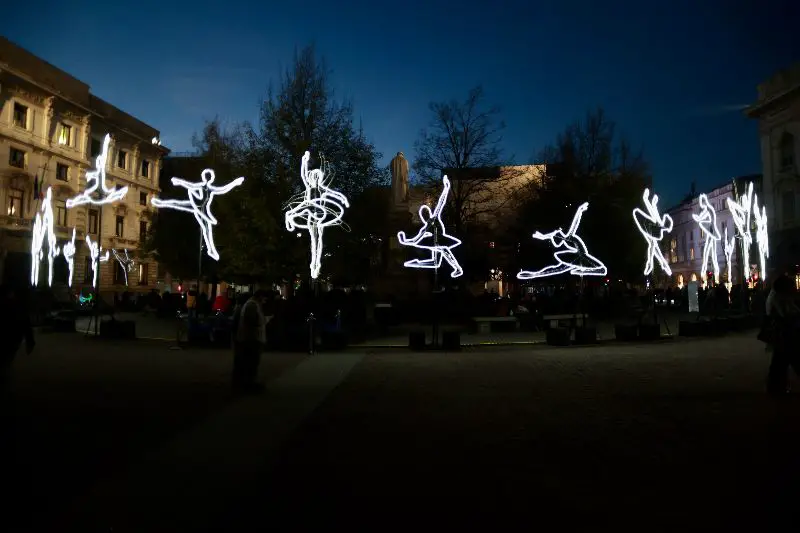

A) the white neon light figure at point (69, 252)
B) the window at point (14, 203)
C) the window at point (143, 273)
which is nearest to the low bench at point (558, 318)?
the white neon light figure at point (69, 252)

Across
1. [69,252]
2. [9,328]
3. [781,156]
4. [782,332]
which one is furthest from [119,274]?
[781,156]

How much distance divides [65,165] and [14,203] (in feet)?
20.0

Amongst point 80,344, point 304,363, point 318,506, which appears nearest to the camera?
point 318,506

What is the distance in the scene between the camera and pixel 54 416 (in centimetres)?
754

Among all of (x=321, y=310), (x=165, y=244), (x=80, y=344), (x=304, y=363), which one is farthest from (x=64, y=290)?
(x=304, y=363)

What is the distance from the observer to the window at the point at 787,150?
41.5 m

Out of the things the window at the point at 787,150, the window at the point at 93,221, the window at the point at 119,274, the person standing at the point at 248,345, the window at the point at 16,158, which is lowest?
the person standing at the point at 248,345

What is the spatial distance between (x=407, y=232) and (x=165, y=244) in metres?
17.0

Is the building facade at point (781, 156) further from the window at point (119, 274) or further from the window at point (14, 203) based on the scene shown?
the window at point (14, 203)

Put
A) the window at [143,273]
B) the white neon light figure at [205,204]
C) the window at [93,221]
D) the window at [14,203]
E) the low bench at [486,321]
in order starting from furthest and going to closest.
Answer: the window at [143,273] < the window at [93,221] < the window at [14,203] < the low bench at [486,321] < the white neon light figure at [205,204]

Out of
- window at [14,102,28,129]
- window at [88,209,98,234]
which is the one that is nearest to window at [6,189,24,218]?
window at [14,102,28,129]

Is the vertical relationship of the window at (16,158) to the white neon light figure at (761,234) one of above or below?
above

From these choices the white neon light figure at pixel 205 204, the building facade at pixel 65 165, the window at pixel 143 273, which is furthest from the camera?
the window at pixel 143 273

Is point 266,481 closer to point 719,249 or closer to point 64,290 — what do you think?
point 64,290
